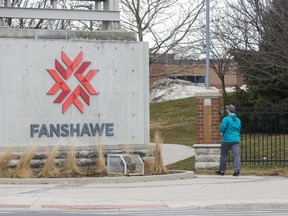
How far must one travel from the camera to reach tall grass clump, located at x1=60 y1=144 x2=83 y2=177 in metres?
16.2

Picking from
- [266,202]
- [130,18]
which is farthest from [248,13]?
[266,202]

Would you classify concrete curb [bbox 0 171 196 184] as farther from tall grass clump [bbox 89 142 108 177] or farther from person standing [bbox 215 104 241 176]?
person standing [bbox 215 104 241 176]

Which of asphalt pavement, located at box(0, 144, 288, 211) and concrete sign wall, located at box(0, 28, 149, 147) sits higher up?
concrete sign wall, located at box(0, 28, 149, 147)

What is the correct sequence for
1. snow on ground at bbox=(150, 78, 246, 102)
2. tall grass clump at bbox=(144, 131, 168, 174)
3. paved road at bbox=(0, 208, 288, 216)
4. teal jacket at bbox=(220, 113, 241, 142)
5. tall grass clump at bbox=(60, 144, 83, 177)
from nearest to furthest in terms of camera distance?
paved road at bbox=(0, 208, 288, 216) → tall grass clump at bbox=(60, 144, 83, 177) → tall grass clump at bbox=(144, 131, 168, 174) → teal jacket at bbox=(220, 113, 241, 142) → snow on ground at bbox=(150, 78, 246, 102)

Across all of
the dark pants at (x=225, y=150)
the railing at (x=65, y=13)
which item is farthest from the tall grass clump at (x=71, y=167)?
the dark pants at (x=225, y=150)

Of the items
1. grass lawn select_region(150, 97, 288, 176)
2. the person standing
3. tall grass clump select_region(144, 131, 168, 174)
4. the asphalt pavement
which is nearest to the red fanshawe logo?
tall grass clump select_region(144, 131, 168, 174)

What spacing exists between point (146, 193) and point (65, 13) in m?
5.96

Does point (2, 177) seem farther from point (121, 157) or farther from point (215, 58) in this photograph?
point (215, 58)

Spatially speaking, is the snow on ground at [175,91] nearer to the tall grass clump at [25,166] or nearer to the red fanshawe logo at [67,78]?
the red fanshawe logo at [67,78]

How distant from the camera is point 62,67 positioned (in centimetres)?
1709

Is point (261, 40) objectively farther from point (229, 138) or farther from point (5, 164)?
point (5, 164)

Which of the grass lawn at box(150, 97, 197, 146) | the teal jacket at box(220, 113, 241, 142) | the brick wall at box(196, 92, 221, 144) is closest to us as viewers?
the teal jacket at box(220, 113, 241, 142)

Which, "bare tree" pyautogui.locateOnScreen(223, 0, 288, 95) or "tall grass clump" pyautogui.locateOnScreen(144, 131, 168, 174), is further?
"bare tree" pyautogui.locateOnScreen(223, 0, 288, 95)

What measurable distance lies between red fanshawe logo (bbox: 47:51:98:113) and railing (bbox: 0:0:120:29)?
1.00m
